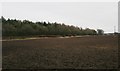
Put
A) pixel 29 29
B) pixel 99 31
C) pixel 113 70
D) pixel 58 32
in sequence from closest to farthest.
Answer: pixel 113 70 < pixel 29 29 < pixel 58 32 < pixel 99 31

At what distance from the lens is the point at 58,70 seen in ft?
33.0

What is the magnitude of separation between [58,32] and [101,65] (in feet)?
315

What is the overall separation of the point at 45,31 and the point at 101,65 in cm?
8548

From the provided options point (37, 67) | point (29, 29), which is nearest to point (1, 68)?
point (37, 67)

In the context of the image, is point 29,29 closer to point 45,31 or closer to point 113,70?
point 45,31

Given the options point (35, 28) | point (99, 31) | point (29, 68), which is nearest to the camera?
point (29, 68)

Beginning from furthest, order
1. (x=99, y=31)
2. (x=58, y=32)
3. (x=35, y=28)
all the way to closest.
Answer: (x=99, y=31), (x=58, y=32), (x=35, y=28)

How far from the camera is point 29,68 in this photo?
10523mm

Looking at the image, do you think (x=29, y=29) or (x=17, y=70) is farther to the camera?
(x=29, y=29)

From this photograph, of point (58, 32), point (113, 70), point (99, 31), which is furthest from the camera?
point (99, 31)

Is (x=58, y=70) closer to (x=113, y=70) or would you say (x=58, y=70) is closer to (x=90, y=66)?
(x=90, y=66)

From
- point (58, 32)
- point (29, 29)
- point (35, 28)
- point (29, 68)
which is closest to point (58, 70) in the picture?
point (29, 68)

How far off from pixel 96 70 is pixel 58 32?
319 feet

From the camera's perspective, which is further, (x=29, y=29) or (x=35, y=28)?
(x=35, y=28)
